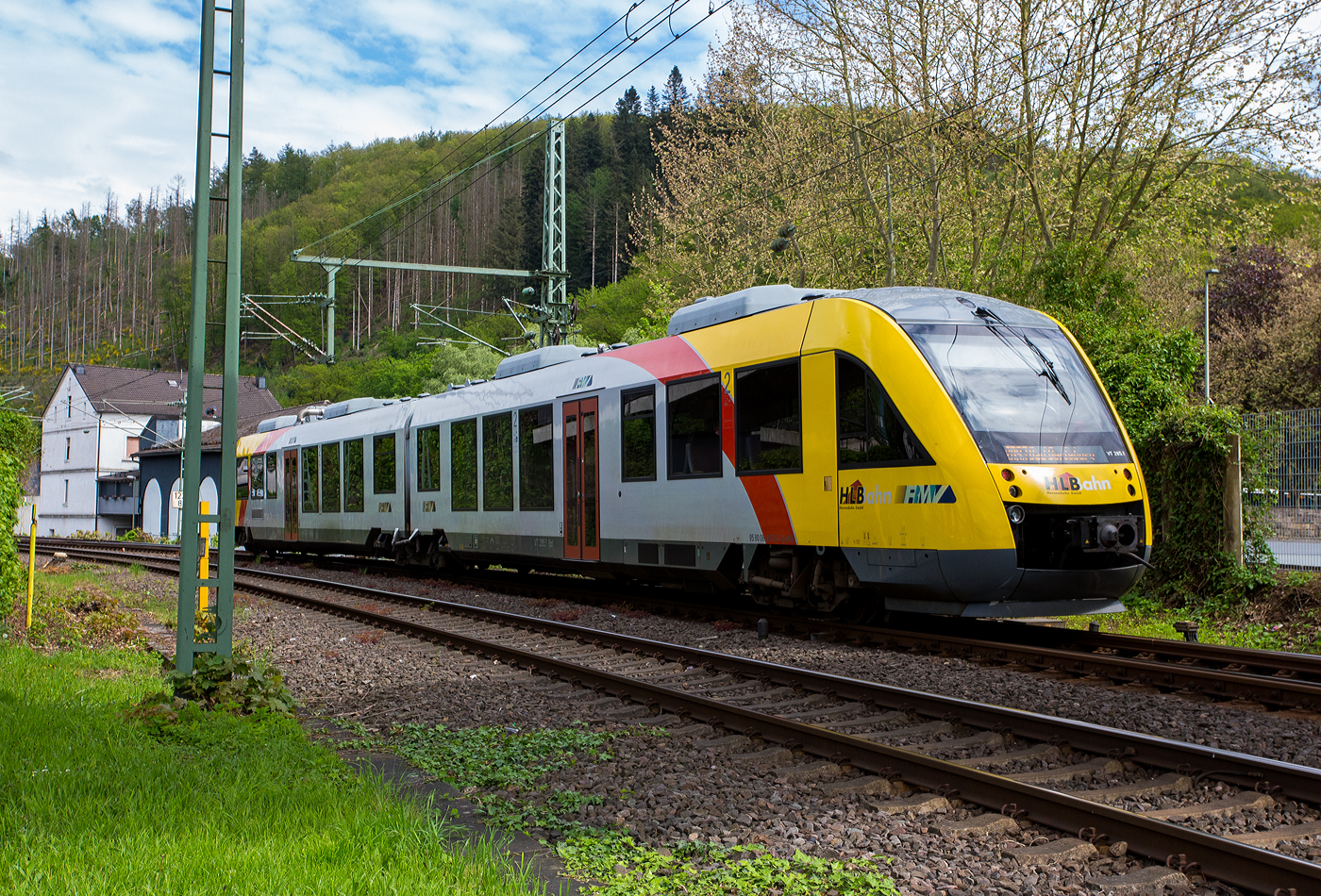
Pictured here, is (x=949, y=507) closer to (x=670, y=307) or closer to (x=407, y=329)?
(x=670, y=307)

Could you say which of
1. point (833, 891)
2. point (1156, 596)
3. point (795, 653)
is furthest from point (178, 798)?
point (1156, 596)

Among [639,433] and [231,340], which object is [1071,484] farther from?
[231,340]

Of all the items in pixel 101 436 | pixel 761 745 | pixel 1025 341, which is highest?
pixel 101 436

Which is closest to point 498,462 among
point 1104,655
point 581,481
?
point 581,481

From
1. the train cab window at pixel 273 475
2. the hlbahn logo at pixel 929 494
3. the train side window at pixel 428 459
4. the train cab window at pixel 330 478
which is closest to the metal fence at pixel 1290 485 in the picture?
the hlbahn logo at pixel 929 494

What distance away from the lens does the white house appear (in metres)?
61.3

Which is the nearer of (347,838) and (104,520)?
(347,838)

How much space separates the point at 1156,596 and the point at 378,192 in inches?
3177

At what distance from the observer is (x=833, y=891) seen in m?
3.75

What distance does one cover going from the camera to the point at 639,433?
41.7ft

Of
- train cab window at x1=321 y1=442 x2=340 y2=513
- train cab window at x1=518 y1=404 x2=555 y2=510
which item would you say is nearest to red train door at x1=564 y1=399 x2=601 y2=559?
train cab window at x1=518 y1=404 x2=555 y2=510

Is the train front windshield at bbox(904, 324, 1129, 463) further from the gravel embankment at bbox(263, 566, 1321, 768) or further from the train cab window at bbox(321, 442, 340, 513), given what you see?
the train cab window at bbox(321, 442, 340, 513)

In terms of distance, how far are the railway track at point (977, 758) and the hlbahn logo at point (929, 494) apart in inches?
80.6

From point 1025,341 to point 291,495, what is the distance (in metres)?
18.9
